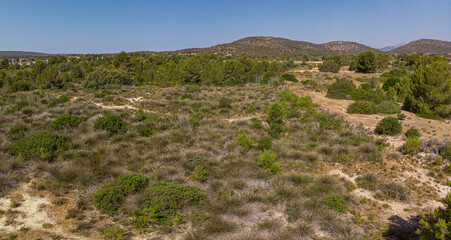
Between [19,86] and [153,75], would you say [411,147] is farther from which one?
[153,75]

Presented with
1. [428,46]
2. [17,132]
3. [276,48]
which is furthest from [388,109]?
[428,46]

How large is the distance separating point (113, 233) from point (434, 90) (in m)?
17.4

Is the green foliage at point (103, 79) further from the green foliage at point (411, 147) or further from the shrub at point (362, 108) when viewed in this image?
the green foliage at point (411, 147)

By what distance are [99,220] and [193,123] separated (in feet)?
24.7

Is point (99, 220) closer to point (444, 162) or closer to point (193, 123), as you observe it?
point (193, 123)

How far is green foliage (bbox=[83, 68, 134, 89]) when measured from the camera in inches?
1023

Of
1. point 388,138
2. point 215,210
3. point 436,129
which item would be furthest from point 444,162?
point 215,210

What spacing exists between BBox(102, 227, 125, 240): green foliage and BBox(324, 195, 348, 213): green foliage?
4.71 metres

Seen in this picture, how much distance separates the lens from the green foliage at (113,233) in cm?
415

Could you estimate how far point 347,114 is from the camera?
1400cm

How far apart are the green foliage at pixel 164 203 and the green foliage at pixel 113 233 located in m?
0.30

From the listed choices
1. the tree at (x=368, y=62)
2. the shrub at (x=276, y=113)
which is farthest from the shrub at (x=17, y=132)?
the tree at (x=368, y=62)

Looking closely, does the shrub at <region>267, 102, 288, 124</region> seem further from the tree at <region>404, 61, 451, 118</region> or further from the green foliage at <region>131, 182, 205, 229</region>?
the tree at <region>404, 61, 451, 118</region>

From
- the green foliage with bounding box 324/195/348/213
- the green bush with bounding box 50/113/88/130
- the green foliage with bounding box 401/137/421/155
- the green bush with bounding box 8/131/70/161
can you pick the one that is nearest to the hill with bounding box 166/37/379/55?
the green bush with bounding box 50/113/88/130
